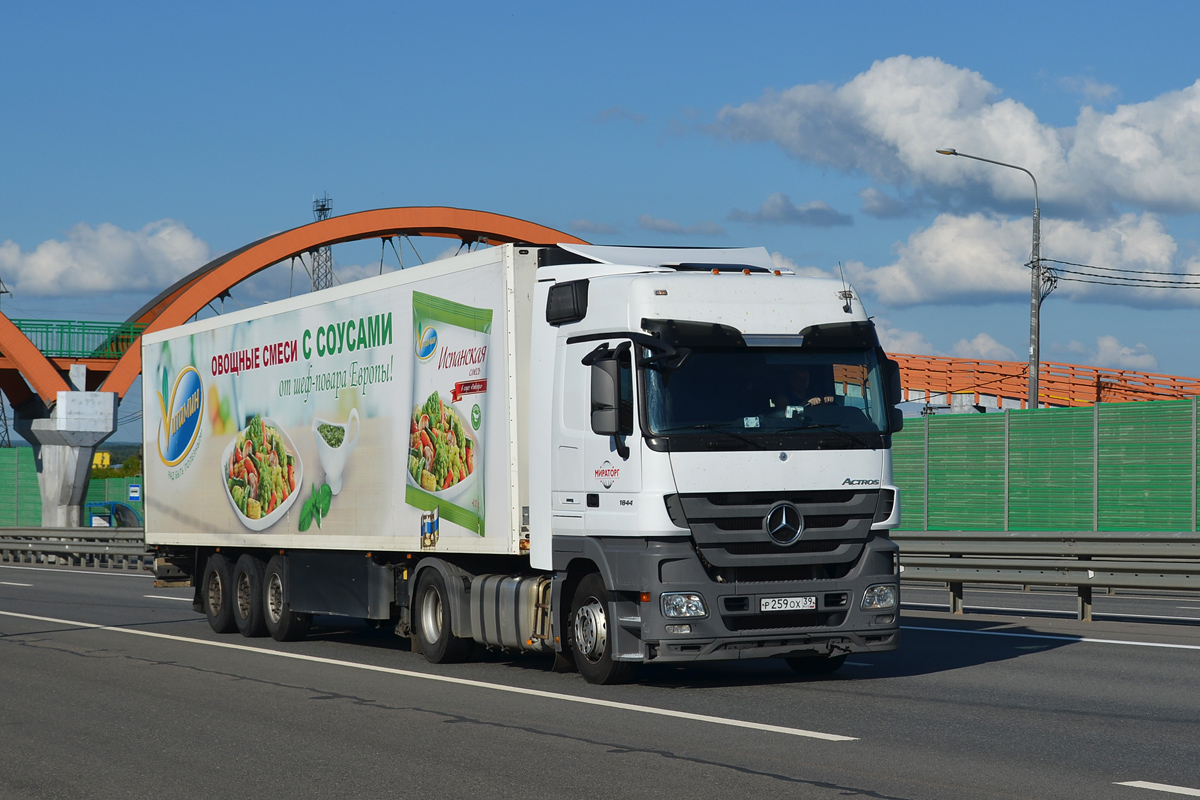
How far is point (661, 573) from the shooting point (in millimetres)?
10469

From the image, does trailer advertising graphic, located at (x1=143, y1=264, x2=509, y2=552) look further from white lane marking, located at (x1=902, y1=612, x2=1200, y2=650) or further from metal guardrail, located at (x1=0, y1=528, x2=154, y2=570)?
metal guardrail, located at (x1=0, y1=528, x2=154, y2=570)

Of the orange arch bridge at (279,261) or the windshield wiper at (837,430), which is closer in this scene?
the windshield wiper at (837,430)

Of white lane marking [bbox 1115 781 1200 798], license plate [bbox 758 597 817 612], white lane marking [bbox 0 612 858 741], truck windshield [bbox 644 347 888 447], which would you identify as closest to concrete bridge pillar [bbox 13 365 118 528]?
white lane marking [bbox 0 612 858 741]

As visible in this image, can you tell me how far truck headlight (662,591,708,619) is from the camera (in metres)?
10.5

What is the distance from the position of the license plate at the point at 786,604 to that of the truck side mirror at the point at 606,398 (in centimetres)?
164

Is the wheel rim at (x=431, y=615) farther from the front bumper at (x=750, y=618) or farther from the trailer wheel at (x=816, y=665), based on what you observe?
the trailer wheel at (x=816, y=665)

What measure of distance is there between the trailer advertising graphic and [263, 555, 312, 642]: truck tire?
325 millimetres

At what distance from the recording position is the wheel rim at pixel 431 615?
43.9 feet

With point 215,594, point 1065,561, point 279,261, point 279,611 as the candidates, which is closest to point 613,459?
point 279,611

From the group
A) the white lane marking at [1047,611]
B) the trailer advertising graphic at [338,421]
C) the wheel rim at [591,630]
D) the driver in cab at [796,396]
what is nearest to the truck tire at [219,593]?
the trailer advertising graphic at [338,421]

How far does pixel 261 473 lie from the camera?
16.8 m

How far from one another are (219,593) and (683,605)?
29.8 feet

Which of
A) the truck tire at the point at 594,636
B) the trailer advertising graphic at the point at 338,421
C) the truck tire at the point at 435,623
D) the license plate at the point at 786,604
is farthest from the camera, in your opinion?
the truck tire at the point at 435,623

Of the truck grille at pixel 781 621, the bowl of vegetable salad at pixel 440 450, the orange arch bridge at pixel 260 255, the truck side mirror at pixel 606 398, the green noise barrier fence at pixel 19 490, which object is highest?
the orange arch bridge at pixel 260 255
